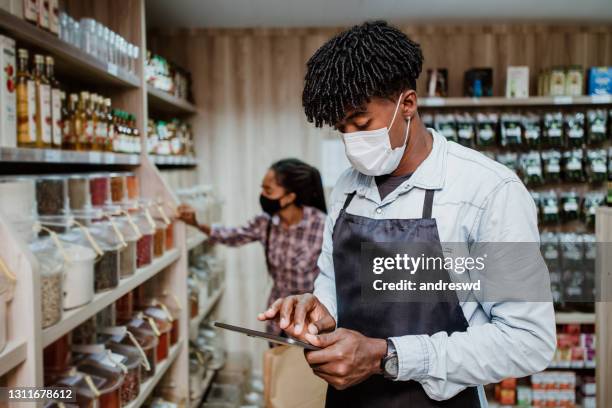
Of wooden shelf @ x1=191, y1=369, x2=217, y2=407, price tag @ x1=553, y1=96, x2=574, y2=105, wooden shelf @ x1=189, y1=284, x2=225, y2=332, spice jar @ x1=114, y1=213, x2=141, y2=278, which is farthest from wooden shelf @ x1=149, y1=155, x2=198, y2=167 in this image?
price tag @ x1=553, y1=96, x2=574, y2=105

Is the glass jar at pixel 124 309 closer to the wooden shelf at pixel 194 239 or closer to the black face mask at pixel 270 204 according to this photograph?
the wooden shelf at pixel 194 239

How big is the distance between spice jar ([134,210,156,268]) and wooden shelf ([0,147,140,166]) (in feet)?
0.84

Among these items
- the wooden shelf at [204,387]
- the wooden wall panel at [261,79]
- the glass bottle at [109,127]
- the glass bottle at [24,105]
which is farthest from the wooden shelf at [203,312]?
the glass bottle at [24,105]

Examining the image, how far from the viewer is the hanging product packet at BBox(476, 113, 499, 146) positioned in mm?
3711

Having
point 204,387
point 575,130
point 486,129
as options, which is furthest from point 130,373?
point 575,130

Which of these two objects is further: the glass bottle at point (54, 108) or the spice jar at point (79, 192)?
the spice jar at point (79, 192)

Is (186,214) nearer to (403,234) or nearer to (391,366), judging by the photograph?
(403,234)

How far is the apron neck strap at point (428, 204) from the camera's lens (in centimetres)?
120

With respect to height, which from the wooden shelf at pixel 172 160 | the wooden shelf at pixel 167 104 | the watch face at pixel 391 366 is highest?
the wooden shelf at pixel 167 104

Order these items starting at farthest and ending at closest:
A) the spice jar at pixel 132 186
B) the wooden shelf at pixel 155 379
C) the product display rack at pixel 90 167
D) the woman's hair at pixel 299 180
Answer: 1. the woman's hair at pixel 299 180
2. the spice jar at pixel 132 186
3. the wooden shelf at pixel 155 379
4. the product display rack at pixel 90 167

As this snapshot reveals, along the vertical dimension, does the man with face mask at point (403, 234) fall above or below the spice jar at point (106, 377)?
above

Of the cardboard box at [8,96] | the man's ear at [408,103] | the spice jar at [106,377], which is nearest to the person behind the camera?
the man's ear at [408,103]

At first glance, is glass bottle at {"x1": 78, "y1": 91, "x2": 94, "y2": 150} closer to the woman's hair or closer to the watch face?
the woman's hair

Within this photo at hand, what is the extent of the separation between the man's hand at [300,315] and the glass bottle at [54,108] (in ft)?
3.17
